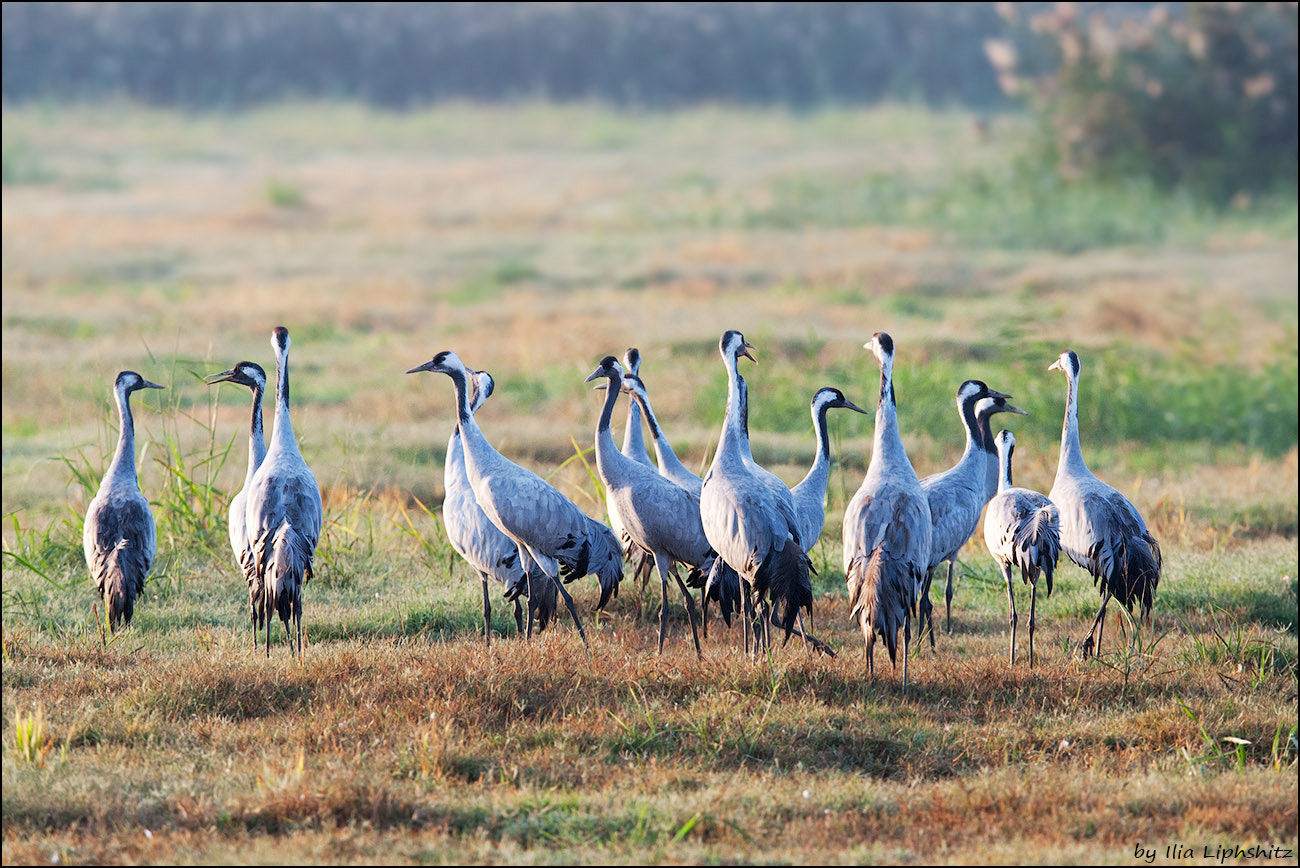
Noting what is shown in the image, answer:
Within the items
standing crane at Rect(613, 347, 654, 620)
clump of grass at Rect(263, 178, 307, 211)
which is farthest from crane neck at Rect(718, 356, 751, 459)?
clump of grass at Rect(263, 178, 307, 211)

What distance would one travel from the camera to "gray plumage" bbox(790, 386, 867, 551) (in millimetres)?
7066

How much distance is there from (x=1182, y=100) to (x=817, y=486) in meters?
20.1

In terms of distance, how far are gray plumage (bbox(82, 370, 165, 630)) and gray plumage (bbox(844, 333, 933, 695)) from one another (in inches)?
137

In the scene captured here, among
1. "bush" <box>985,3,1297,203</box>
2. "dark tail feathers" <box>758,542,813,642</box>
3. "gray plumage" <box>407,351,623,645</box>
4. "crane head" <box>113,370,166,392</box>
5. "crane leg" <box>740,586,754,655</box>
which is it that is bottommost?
"crane leg" <box>740,586,754,655</box>

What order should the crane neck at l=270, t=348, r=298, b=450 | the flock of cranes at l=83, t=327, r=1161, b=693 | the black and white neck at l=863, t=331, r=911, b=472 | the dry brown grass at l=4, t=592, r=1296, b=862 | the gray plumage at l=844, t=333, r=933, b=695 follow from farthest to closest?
the crane neck at l=270, t=348, r=298, b=450, the black and white neck at l=863, t=331, r=911, b=472, the flock of cranes at l=83, t=327, r=1161, b=693, the gray plumage at l=844, t=333, r=933, b=695, the dry brown grass at l=4, t=592, r=1296, b=862

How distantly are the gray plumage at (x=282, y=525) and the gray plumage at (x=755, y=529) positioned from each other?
1.93m

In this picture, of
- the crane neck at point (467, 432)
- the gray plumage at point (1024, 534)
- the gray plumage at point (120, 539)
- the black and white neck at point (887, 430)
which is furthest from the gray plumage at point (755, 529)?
the gray plumage at point (120, 539)

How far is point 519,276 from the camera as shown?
1998cm

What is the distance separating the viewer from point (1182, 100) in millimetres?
24562

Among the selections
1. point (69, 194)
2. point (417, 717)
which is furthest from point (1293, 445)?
point (69, 194)

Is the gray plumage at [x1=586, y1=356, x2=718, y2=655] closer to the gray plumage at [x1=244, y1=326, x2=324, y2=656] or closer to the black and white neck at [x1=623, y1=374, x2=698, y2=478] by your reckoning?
the black and white neck at [x1=623, y1=374, x2=698, y2=478]

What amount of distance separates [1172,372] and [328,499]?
351 inches

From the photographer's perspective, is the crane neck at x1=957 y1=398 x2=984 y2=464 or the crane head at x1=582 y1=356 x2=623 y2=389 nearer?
the crane head at x1=582 y1=356 x2=623 y2=389

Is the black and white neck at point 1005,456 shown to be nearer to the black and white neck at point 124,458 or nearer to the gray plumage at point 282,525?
the gray plumage at point 282,525
